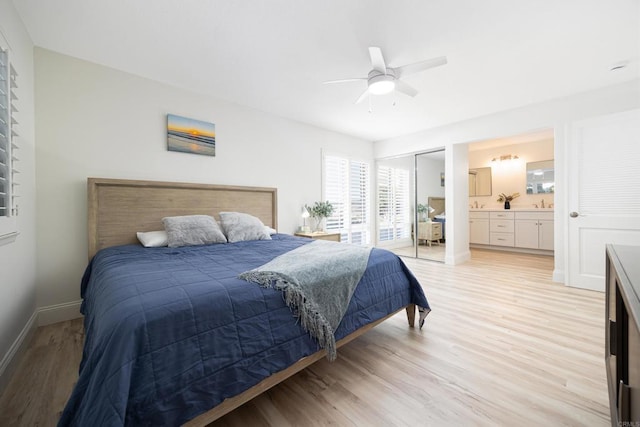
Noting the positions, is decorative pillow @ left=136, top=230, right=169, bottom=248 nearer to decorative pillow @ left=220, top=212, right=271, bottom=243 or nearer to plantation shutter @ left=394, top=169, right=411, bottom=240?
decorative pillow @ left=220, top=212, right=271, bottom=243

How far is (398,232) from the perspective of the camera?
18.6ft

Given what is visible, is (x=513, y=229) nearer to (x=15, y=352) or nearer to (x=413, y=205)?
(x=413, y=205)

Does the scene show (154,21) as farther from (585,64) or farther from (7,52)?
(585,64)

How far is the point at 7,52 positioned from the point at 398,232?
5.70 m

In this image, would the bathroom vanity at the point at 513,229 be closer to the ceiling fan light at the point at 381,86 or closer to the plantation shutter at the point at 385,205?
the plantation shutter at the point at 385,205

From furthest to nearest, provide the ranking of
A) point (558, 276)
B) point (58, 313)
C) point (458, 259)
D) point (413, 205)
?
point (413, 205)
point (458, 259)
point (558, 276)
point (58, 313)

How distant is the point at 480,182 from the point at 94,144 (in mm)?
7498

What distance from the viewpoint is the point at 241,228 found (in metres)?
2.98

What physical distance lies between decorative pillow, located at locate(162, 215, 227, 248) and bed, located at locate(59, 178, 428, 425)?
53 centimetres

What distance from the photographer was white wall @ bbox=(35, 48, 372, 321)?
2.38 meters

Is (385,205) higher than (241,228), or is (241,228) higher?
(385,205)

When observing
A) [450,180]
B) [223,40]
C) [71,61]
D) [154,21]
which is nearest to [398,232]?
[450,180]

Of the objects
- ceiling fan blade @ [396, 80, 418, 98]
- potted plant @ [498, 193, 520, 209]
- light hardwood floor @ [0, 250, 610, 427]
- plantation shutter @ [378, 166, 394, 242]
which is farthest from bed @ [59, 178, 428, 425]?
potted plant @ [498, 193, 520, 209]

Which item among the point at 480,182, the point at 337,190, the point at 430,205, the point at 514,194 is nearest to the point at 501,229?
the point at 514,194
